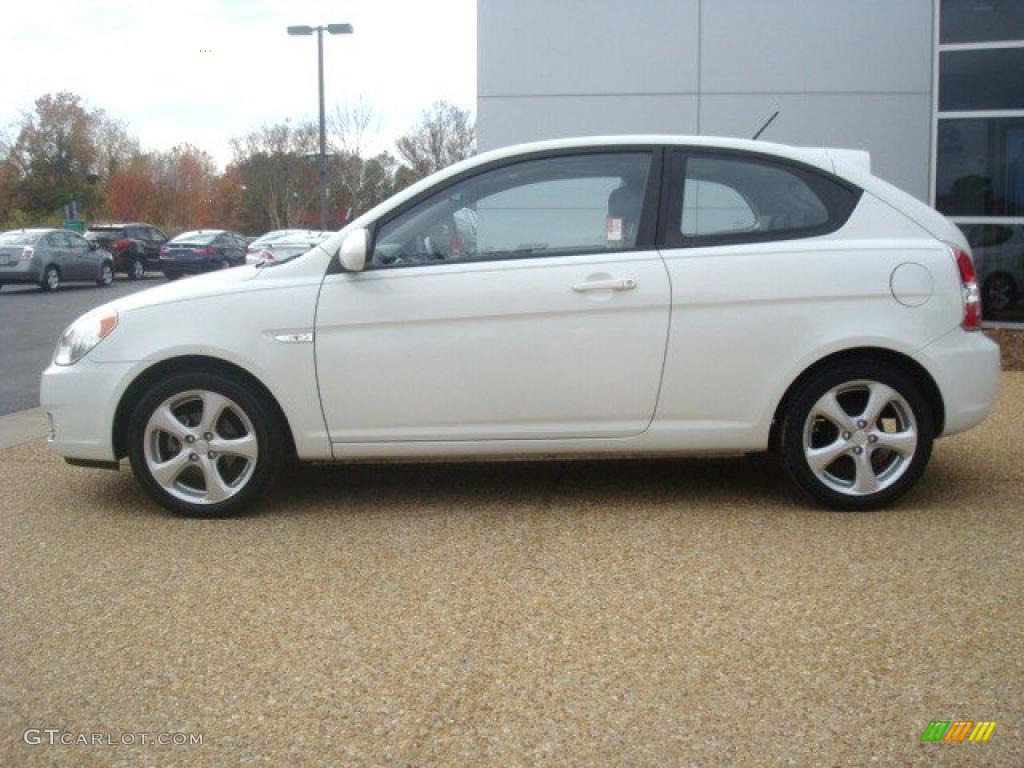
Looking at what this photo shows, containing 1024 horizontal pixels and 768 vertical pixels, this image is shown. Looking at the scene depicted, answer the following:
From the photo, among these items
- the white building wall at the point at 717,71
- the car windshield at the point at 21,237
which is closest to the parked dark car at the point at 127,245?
the car windshield at the point at 21,237

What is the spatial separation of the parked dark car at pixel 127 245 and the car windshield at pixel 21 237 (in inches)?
263

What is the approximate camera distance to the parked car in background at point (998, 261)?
11.8m

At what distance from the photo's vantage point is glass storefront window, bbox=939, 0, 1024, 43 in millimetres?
11688

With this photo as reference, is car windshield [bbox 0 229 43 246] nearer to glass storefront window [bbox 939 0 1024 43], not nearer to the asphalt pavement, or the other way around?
the asphalt pavement

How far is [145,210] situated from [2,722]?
63.0m

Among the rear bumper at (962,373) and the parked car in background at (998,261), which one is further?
the parked car in background at (998,261)

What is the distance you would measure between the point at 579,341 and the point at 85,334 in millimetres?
2259

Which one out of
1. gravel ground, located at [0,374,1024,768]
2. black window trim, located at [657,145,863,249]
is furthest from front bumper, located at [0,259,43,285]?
black window trim, located at [657,145,863,249]

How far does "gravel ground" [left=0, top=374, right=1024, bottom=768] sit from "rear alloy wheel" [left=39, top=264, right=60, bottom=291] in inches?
882

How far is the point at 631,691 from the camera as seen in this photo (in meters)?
3.46

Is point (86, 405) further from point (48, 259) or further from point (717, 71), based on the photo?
point (48, 259)

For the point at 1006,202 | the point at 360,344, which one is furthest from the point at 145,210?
the point at 360,344

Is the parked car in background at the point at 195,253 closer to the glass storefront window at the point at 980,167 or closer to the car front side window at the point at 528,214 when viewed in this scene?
the glass storefront window at the point at 980,167

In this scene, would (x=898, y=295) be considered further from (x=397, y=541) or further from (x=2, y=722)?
(x=2, y=722)
